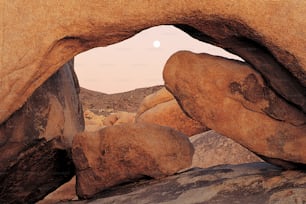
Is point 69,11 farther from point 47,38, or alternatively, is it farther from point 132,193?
point 132,193

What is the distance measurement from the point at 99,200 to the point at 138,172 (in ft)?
1.68

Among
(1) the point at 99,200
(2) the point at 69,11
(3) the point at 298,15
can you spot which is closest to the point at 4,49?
(2) the point at 69,11

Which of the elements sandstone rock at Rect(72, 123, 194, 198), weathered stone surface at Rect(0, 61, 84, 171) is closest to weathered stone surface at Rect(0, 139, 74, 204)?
weathered stone surface at Rect(0, 61, 84, 171)

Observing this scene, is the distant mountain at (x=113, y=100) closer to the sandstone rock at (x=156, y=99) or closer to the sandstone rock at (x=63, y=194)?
the sandstone rock at (x=156, y=99)

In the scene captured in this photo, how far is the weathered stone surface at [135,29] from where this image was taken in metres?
4.54

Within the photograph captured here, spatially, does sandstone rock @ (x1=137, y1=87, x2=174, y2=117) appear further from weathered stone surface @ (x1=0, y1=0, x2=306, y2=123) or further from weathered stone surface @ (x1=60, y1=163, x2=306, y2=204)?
weathered stone surface @ (x1=0, y1=0, x2=306, y2=123)

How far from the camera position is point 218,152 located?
8086mm

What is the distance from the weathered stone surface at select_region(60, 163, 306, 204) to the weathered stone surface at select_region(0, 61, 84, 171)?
90 centimetres

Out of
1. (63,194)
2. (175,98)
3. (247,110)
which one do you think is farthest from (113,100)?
(247,110)

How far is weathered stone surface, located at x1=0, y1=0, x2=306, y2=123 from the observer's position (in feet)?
14.9

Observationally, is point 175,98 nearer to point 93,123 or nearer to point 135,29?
point 135,29

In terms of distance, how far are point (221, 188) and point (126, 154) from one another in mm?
1254

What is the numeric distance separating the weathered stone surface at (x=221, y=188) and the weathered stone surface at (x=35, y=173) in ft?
2.24

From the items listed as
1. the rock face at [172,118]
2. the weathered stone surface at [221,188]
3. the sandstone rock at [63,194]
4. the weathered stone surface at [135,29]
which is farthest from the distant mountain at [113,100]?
A: the weathered stone surface at [135,29]
